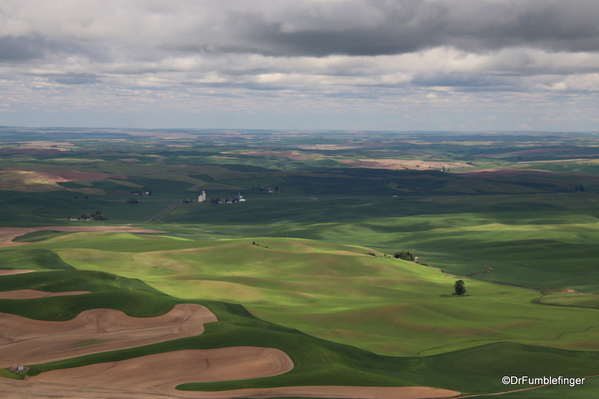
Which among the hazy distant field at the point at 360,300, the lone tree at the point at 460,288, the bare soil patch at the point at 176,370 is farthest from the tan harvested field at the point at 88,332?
the lone tree at the point at 460,288

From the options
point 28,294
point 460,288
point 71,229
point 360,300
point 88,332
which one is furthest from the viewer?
point 71,229

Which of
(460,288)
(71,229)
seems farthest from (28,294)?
(71,229)

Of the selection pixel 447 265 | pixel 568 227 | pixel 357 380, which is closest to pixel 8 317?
pixel 357 380

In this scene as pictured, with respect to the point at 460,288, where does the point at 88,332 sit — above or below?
above

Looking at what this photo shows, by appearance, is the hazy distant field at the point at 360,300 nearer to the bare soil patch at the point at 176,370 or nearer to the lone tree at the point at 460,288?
the bare soil patch at the point at 176,370

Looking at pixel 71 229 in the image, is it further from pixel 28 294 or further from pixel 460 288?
pixel 460 288

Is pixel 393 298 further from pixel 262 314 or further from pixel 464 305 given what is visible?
pixel 262 314

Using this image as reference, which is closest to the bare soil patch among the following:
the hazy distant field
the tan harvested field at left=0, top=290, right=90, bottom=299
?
the hazy distant field

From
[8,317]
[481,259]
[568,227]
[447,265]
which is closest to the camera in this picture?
[8,317]
